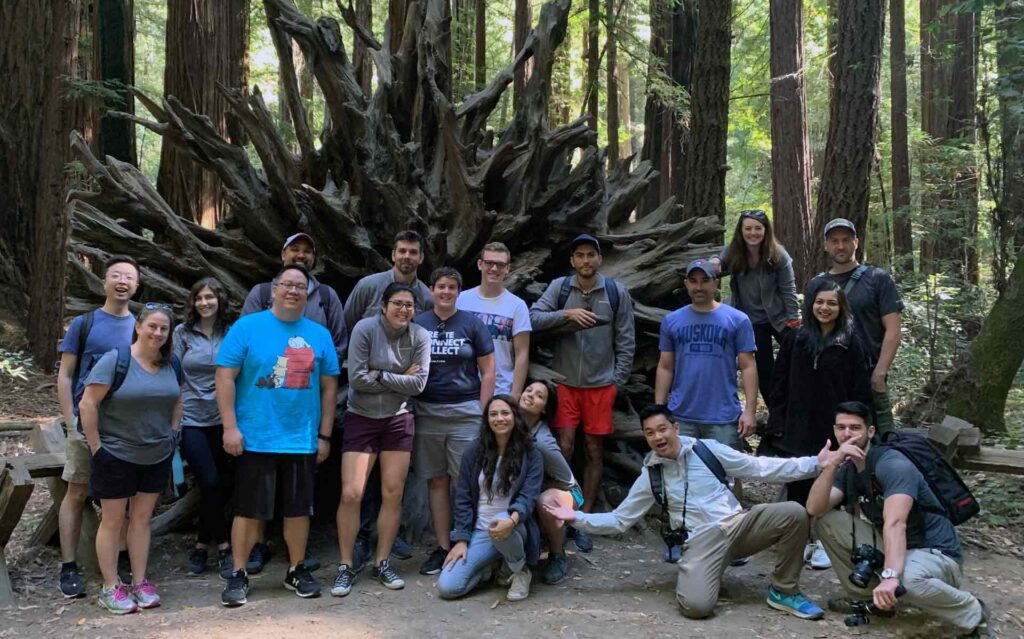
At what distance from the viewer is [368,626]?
13.9 ft

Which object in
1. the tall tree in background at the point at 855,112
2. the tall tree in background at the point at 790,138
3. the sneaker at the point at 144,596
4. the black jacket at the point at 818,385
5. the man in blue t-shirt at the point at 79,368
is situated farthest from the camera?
the tall tree in background at the point at 790,138

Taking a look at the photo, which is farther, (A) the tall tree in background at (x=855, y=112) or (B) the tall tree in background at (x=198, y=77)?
(B) the tall tree in background at (x=198, y=77)

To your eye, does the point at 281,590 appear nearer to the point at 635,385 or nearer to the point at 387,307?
the point at 387,307

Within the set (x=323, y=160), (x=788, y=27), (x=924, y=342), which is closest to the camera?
(x=323, y=160)

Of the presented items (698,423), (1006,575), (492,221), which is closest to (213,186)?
(492,221)

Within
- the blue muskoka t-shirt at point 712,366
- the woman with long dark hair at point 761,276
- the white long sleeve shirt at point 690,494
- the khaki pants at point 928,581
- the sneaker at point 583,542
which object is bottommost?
the sneaker at point 583,542

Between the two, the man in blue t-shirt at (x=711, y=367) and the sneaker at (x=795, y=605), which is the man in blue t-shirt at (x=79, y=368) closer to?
the man in blue t-shirt at (x=711, y=367)

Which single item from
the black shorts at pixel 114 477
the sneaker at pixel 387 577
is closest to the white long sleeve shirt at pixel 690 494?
the sneaker at pixel 387 577

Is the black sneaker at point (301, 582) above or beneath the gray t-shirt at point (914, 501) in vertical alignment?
beneath

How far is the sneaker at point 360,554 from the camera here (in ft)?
16.4

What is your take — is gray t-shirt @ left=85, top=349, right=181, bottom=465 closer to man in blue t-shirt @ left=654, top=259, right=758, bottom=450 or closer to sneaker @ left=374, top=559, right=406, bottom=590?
sneaker @ left=374, top=559, right=406, bottom=590

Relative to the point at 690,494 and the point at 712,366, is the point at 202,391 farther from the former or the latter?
the point at 712,366

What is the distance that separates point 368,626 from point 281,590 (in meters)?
0.87

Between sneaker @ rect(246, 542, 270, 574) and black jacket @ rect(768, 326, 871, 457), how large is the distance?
140 inches
